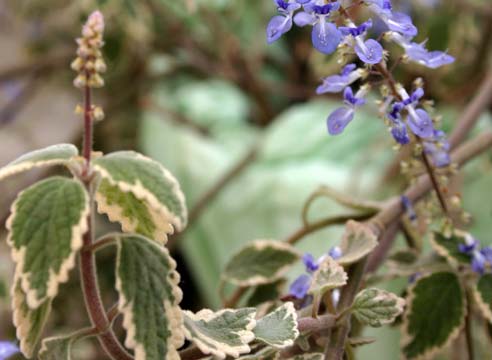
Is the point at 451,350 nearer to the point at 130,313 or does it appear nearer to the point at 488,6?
the point at 130,313

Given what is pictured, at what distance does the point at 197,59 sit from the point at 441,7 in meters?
0.37

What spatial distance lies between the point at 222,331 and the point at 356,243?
0.11m

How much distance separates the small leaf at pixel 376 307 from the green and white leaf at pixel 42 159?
16cm

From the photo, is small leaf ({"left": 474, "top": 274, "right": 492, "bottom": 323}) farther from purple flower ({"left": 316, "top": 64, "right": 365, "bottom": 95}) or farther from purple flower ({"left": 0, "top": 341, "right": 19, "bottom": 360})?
purple flower ({"left": 0, "top": 341, "right": 19, "bottom": 360})

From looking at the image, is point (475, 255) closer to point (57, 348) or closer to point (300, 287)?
point (300, 287)

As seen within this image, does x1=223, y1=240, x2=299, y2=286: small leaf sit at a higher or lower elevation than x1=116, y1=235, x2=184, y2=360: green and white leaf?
lower

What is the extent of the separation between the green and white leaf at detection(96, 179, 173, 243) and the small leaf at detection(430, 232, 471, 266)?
181 millimetres

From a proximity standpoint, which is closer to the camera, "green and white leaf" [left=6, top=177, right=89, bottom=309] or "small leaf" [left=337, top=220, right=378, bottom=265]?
"green and white leaf" [left=6, top=177, right=89, bottom=309]

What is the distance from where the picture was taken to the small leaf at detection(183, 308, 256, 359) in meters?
0.32

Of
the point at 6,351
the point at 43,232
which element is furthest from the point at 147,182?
the point at 6,351

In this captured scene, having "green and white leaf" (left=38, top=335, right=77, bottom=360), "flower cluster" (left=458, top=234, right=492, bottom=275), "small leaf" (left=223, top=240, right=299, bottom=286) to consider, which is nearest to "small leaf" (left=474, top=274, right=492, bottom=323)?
"flower cluster" (left=458, top=234, right=492, bottom=275)

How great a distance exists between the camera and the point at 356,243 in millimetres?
423

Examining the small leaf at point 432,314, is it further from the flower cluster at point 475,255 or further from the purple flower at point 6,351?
the purple flower at point 6,351

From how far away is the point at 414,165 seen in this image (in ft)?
1.41
